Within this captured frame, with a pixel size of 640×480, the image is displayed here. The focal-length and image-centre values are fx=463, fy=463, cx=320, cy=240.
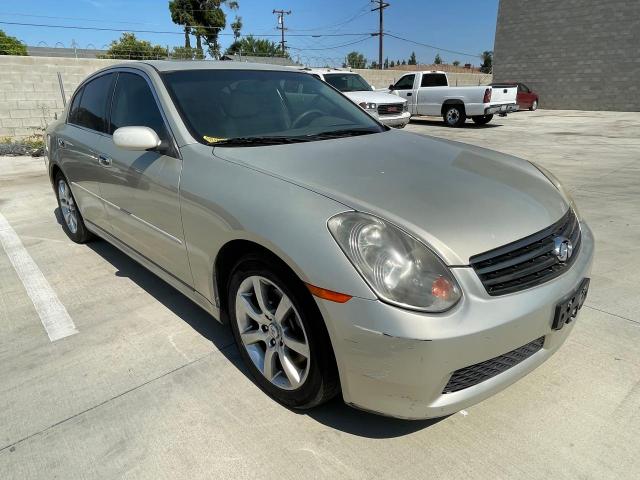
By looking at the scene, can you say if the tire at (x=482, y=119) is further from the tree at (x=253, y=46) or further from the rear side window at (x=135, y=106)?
the tree at (x=253, y=46)

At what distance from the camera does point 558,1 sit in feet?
78.5

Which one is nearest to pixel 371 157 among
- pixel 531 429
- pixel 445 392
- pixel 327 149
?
pixel 327 149

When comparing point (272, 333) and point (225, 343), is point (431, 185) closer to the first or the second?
point (272, 333)

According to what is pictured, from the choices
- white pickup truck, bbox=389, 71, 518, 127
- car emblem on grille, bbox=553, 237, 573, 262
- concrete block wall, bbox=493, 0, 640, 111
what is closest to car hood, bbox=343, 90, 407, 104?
white pickup truck, bbox=389, 71, 518, 127

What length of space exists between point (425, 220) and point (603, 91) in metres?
26.8

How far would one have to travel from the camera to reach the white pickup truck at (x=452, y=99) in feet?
49.6

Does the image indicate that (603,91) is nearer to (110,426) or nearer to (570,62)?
(570,62)

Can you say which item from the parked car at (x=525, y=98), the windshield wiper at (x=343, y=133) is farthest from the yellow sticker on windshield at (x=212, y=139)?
the parked car at (x=525, y=98)

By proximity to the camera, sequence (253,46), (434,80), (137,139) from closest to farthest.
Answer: (137,139), (434,80), (253,46)

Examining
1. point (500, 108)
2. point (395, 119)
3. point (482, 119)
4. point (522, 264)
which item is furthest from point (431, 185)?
point (482, 119)

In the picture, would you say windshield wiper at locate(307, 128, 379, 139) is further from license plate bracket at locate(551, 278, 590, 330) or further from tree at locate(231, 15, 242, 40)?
tree at locate(231, 15, 242, 40)

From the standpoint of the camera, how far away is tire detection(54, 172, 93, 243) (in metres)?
4.44

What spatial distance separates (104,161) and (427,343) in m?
2.72

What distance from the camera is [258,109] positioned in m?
2.99
